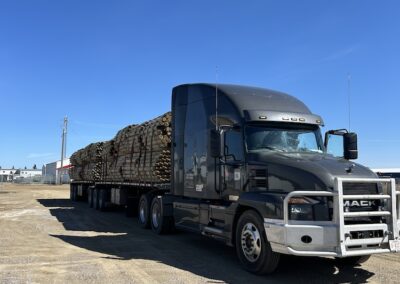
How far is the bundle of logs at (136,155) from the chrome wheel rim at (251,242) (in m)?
5.59

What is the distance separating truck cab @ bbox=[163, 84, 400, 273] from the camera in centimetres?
687

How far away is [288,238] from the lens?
22.4ft

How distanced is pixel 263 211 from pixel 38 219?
37.8 ft

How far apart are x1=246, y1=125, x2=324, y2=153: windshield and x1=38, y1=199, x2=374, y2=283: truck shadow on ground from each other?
2.11 m

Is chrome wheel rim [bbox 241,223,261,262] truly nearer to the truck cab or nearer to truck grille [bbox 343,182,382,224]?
the truck cab

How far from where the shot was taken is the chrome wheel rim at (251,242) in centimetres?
764

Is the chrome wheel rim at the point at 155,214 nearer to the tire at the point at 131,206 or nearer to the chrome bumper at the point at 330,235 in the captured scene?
the tire at the point at 131,206

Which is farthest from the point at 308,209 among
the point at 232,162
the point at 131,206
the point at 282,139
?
the point at 131,206

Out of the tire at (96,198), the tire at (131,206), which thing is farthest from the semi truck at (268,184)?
the tire at (96,198)

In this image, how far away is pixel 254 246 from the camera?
25.2 feet

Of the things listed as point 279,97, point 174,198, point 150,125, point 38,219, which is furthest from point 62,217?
point 279,97

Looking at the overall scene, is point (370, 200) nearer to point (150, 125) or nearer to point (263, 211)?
point (263, 211)

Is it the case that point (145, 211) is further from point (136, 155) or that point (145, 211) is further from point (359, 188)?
point (359, 188)

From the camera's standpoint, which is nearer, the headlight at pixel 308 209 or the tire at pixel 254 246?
the headlight at pixel 308 209
